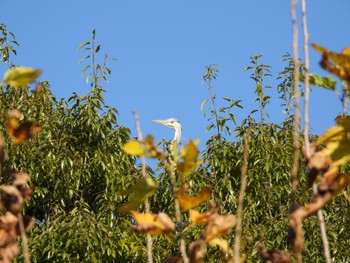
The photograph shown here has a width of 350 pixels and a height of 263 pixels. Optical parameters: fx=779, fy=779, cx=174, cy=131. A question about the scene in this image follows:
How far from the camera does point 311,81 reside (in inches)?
32.5

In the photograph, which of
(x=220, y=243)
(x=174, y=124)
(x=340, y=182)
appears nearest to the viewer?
(x=340, y=182)

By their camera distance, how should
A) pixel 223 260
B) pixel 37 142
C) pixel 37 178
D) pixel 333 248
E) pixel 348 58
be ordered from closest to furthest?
pixel 348 58, pixel 223 260, pixel 333 248, pixel 37 178, pixel 37 142

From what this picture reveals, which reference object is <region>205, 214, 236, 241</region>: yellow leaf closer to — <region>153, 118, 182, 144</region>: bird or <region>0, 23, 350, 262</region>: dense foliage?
<region>0, 23, 350, 262</region>: dense foliage

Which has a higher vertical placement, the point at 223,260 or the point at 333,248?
the point at 333,248

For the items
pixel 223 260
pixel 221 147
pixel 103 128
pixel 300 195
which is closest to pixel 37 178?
pixel 103 128

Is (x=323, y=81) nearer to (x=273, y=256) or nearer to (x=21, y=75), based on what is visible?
(x=273, y=256)

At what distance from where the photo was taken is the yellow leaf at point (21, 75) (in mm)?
804

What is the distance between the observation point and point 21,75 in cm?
81

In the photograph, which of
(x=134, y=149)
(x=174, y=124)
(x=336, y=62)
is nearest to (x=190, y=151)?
(x=134, y=149)

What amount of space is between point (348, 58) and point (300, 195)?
627 cm

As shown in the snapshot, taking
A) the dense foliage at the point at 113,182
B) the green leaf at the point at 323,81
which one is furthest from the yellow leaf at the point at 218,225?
the dense foliage at the point at 113,182

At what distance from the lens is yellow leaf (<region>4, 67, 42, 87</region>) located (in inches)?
31.6

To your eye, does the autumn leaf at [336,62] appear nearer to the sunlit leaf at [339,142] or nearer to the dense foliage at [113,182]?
the sunlit leaf at [339,142]

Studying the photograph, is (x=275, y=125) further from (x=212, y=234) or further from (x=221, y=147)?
(x=212, y=234)
